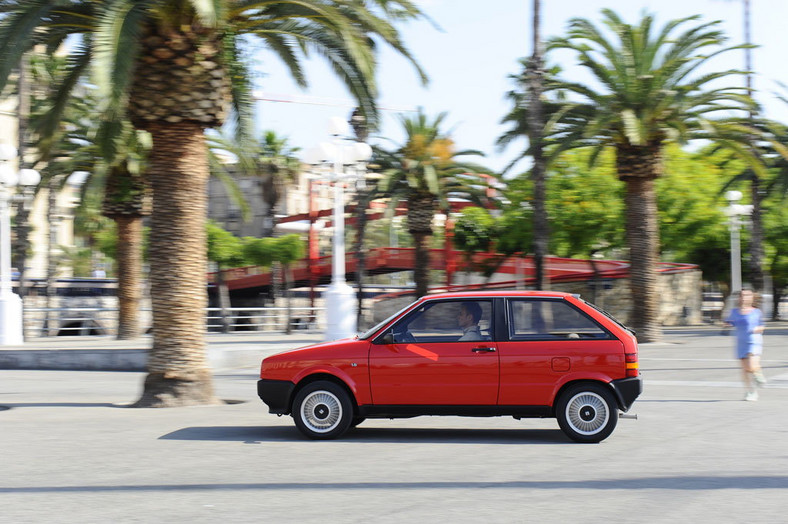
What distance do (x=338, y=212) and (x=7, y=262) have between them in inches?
388

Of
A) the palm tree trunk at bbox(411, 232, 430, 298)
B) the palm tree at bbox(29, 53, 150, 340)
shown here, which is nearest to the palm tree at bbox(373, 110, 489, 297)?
the palm tree trunk at bbox(411, 232, 430, 298)

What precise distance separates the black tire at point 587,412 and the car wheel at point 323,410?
2187 mm

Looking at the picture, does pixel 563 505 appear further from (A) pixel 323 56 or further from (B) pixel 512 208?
(B) pixel 512 208

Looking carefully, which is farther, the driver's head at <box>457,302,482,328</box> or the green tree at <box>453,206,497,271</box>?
the green tree at <box>453,206,497,271</box>

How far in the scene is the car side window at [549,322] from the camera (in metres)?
9.89

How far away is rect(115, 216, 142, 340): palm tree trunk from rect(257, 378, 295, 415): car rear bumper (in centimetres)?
1840

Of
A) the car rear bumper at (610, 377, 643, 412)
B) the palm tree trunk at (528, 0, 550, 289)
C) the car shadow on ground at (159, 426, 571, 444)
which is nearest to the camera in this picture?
the car rear bumper at (610, 377, 643, 412)

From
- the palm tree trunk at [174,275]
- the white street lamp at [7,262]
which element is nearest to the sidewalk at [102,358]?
the white street lamp at [7,262]

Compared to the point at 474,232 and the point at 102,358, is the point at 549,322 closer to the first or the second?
the point at 102,358

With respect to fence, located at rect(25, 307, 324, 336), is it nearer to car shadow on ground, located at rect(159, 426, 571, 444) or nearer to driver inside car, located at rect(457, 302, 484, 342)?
car shadow on ground, located at rect(159, 426, 571, 444)

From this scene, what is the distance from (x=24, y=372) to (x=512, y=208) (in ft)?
84.9

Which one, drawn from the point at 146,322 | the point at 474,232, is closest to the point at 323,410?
the point at 474,232

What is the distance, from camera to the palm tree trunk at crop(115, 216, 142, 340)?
2753 centimetres

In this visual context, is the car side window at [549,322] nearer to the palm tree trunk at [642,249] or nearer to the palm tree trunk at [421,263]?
the palm tree trunk at [642,249]
